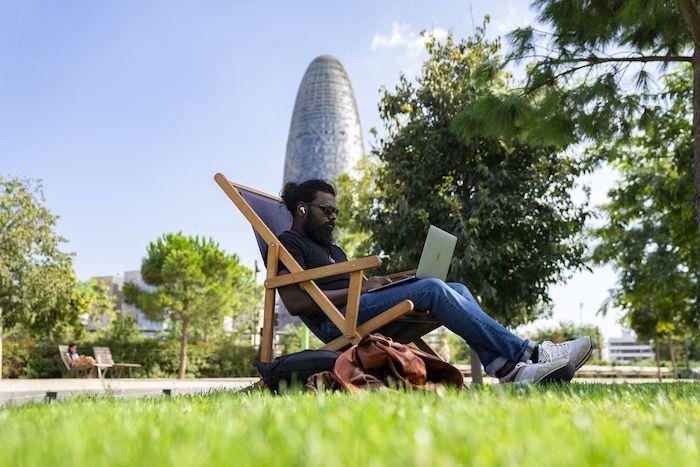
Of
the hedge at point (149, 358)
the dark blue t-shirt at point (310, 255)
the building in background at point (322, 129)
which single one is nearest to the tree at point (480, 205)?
the dark blue t-shirt at point (310, 255)

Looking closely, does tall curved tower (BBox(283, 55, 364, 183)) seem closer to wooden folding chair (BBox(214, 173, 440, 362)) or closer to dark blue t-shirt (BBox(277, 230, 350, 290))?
wooden folding chair (BBox(214, 173, 440, 362))

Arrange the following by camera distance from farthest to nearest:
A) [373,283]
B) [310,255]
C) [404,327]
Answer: [310,255] < [373,283] < [404,327]

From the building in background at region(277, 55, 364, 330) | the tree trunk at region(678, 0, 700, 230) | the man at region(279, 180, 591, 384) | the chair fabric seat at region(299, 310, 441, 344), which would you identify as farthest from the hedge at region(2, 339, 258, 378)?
the building in background at region(277, 55, 364, 330)

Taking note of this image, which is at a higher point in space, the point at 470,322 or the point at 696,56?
the point at 696,56

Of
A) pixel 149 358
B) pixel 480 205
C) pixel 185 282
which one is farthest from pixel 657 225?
pixel 149 358

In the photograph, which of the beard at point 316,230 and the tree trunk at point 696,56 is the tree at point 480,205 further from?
the beard at point 316,230

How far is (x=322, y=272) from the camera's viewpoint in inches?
145

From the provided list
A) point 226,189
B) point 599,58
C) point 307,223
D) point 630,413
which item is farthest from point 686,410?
point 599,58

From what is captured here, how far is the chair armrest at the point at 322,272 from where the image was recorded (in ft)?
11.1

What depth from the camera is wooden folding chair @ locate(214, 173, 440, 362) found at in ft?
11.7

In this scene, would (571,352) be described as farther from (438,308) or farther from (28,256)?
(28,256)

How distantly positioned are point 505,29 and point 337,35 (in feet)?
46.9

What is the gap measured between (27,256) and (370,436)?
1978 centimetres

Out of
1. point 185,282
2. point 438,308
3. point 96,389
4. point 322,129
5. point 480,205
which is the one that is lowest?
point 96,389
